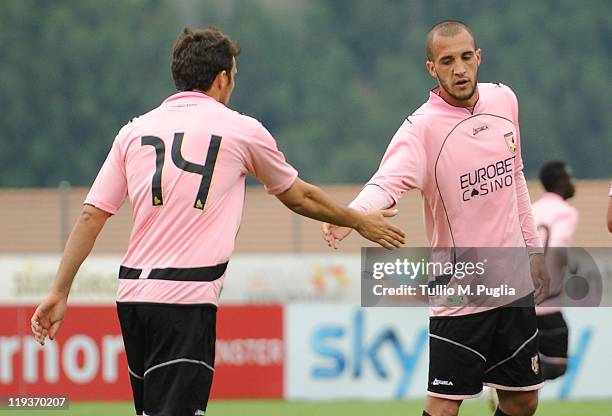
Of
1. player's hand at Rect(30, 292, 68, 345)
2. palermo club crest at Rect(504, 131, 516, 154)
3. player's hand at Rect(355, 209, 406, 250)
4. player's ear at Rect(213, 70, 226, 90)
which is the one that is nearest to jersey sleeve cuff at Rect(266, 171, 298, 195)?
player's hand at Rect(355, 209, 406, 250)

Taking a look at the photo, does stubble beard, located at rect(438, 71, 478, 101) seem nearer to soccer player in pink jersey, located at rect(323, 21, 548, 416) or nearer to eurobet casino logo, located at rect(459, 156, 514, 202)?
soccer player in pink jersey, located at rect(323, 21, 548, 416)

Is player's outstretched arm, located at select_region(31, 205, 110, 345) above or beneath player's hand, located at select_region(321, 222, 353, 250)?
beneath

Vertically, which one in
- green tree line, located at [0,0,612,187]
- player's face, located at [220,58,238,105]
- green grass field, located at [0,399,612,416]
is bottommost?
green grass field, located at [0,399,612,416]

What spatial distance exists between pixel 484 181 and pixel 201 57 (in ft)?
6.30

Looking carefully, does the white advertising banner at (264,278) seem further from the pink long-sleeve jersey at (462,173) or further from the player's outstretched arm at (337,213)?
the player's outstretched arm at (337,213)

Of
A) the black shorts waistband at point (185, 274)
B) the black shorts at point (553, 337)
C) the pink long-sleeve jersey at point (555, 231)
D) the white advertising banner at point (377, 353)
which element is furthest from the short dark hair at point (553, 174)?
the black shorts waistband at point (185, 274)

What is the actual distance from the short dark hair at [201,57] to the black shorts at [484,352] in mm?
2066

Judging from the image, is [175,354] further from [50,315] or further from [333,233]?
[333,233]

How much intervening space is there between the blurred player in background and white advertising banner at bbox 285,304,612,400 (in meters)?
3.91

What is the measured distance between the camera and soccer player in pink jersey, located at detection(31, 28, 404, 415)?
6.57 m

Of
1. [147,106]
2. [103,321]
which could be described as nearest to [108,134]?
[147,106]

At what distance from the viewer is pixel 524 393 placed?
7.95 m

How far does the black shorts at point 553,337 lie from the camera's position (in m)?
12.0

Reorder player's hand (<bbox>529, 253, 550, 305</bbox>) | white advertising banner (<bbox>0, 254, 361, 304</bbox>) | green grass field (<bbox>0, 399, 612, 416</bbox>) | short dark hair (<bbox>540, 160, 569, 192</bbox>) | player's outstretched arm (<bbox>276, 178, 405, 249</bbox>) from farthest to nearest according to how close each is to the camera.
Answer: white advertising banner (<bbox>0, 254, 361, 304</bbox>), green grass field (<bbox>0, 399, 612, 416</bbox>), short dark hair (<bbox>540, 160, 569, 192</bbox>), player's hand (<bbox>529, 253, 550, 305</bbox>), player's outstretched arm (<bbox>276, 178, 405, 249</bbox>)
